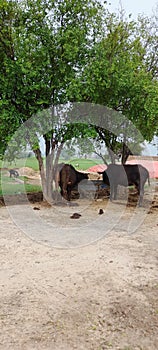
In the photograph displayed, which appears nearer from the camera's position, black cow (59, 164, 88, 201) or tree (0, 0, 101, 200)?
tree (0, 0, 101, 200)

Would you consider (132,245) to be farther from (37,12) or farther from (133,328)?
(37,12)

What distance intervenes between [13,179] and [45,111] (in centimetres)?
821

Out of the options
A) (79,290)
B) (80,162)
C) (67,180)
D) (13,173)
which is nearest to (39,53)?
(67,180)

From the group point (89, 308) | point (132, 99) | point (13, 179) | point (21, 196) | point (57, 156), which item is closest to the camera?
point (89, 308)

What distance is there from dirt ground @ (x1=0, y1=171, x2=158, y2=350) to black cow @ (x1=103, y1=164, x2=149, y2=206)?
343 centimetres

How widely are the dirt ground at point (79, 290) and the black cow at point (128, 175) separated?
343cm

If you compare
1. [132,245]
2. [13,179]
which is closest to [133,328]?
[132,245]

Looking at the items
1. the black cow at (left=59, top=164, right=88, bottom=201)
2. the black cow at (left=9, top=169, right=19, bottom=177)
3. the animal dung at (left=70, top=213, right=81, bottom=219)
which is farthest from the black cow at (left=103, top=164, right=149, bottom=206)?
the black cow at (left=9, top=169, right=19, bottom=177)

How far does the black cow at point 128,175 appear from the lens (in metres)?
10.9

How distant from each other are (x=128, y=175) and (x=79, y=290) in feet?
23.0

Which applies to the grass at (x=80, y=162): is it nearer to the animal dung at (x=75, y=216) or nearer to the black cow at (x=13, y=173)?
the animal dung at (x=75, y=216)

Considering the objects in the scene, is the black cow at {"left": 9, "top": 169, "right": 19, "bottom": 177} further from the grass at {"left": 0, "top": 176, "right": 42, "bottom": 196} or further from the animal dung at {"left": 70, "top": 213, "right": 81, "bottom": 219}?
the animal dung at {"left": 70, "top": 213, "right": 81, "bottom": 219}

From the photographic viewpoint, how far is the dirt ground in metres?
3.34

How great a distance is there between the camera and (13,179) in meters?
16.6
